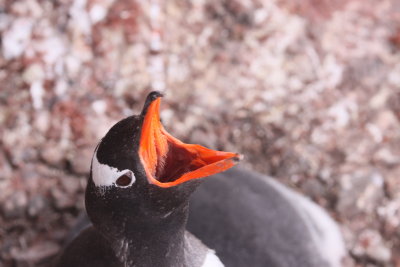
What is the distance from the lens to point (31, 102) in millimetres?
2387

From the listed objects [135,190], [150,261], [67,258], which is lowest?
[67,258]

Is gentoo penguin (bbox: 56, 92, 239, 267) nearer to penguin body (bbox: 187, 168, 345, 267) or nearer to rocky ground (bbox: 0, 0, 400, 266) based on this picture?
penguin body (bbox: 187, 168, 345, 267)

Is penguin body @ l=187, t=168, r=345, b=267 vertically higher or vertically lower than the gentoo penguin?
lower

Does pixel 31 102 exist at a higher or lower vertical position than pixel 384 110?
lower

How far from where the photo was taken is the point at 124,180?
1107 millimetres

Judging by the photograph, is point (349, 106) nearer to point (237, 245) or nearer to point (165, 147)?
point (237, 245)

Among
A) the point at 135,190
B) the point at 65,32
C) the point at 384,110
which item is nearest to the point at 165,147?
the point at 135,190

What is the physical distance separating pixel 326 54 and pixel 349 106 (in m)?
0.33

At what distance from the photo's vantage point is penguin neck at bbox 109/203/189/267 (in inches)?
47.1

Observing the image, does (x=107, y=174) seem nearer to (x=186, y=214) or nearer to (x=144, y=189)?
(x=144, y=189)

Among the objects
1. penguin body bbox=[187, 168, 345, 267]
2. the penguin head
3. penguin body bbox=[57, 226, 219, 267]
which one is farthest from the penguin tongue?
penguin body bbox=[187, 168, 345, 267]

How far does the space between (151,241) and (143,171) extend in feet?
0.68

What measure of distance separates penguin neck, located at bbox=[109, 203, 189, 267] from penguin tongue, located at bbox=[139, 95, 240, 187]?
0.09 metres

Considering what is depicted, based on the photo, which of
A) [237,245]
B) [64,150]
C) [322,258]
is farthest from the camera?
[64,150]
